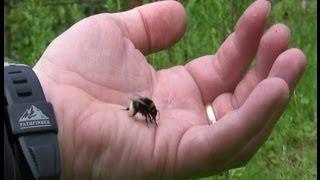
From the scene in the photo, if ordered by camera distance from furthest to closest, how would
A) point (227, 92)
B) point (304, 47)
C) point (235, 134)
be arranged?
point (304, 47), point (227, 92), point (235, 134)

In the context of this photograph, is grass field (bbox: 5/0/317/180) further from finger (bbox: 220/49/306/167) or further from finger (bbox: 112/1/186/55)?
finger (bbox: 220/49/306/167)

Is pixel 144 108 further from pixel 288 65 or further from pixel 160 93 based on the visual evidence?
pixel 288 65

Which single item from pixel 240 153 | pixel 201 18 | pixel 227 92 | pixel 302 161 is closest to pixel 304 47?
pixel 201 18

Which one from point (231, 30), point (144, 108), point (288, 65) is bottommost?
point (231, 30)

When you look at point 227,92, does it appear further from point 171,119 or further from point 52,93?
point 52,93

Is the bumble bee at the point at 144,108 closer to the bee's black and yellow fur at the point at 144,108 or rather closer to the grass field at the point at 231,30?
the bee's black and yellow fur at the point at 144,108

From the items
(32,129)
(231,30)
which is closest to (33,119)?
(32,129)

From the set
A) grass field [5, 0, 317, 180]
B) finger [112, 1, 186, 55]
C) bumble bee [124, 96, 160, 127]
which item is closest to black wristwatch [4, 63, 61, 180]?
bumble bee [124, 96, 160, 127]
